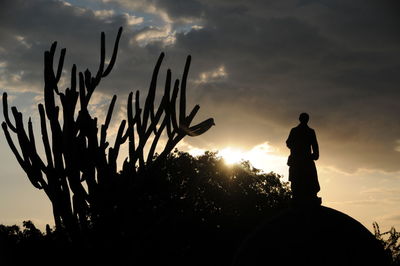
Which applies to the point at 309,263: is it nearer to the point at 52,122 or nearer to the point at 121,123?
the point at 121,123

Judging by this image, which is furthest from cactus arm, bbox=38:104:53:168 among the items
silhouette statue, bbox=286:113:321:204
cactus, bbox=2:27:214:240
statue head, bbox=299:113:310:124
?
statue head, bbox=299:113:310:124

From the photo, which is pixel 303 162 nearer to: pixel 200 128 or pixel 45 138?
pixel 200 128

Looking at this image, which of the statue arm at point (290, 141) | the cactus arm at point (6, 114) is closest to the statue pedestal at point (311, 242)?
the statue arm at point (290, 141)

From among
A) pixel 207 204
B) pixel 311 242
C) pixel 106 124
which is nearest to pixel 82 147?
pixel 106 124

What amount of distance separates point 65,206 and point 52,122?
1.54 m

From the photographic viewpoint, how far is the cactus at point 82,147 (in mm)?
9273

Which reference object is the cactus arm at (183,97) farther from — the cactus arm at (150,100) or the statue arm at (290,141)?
the statue arm at (290,141)

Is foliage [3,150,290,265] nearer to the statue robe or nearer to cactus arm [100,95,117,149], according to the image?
the statue robe

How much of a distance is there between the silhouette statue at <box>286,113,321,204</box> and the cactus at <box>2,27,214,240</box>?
5465 mm

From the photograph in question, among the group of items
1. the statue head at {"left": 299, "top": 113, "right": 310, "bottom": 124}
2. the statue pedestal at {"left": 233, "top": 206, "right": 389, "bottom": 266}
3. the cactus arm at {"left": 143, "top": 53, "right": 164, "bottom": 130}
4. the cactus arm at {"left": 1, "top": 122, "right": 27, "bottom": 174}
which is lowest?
the statue pedestal at {"left": 233, "top": 206, "right": 389, "bottom": 266}

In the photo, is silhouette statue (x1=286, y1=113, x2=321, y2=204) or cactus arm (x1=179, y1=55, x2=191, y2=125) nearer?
cactus arm (x1=179, y1=55, x2=191, y2=125)

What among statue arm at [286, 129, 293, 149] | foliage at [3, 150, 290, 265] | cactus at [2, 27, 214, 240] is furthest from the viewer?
foliage at [3, 150, 290, 265]

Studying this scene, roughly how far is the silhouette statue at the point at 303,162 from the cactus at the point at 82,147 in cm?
547

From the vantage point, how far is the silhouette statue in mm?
14227
